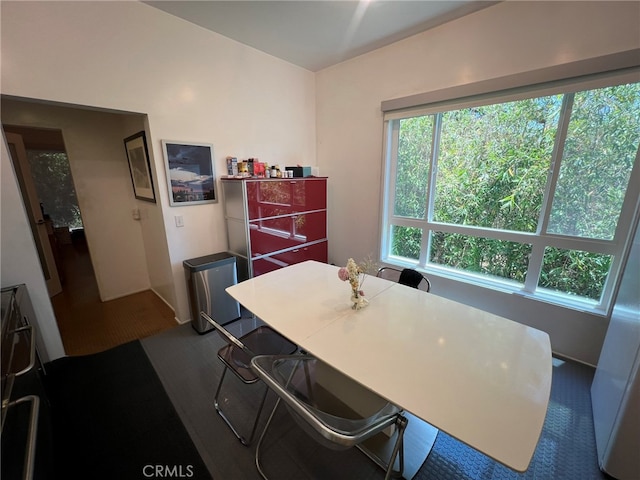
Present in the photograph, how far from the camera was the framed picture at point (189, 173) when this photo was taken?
236cm

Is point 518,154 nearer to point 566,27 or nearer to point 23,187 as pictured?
point 566,27

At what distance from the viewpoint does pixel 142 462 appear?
141cm

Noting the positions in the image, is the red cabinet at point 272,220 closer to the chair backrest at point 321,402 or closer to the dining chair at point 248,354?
the dining chair at point 248,354

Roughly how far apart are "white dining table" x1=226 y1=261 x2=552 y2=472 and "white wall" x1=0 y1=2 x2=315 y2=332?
1235 millimetres

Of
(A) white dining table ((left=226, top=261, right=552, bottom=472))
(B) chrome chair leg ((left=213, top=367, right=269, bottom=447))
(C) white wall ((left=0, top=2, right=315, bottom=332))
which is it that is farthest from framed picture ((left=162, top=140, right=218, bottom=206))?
(B) chrome chair leg ((left=213, top=367, right=269, bottom=447))

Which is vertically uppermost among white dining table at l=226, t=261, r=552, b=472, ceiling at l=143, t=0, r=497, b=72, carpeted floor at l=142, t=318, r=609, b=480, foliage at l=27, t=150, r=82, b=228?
ceiling at l=143, t=0, r=497, b=72

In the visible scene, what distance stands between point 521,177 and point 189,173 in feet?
10.1

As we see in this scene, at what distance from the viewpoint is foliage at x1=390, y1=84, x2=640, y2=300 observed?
1.87m

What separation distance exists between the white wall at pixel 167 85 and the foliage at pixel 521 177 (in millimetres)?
1559

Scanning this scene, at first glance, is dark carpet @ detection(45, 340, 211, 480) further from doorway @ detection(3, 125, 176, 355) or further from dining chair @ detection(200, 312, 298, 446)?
doorway @ detection(3, 125, 176, 355)

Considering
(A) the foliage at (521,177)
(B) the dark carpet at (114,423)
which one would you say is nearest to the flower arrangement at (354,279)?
(B) the dark carpet at (114,423)

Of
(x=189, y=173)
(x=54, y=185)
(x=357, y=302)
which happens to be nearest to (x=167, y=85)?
(x=189, y=173)

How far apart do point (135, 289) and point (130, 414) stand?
2157mm

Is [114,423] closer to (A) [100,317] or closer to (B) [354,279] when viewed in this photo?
(A) [100,317]
